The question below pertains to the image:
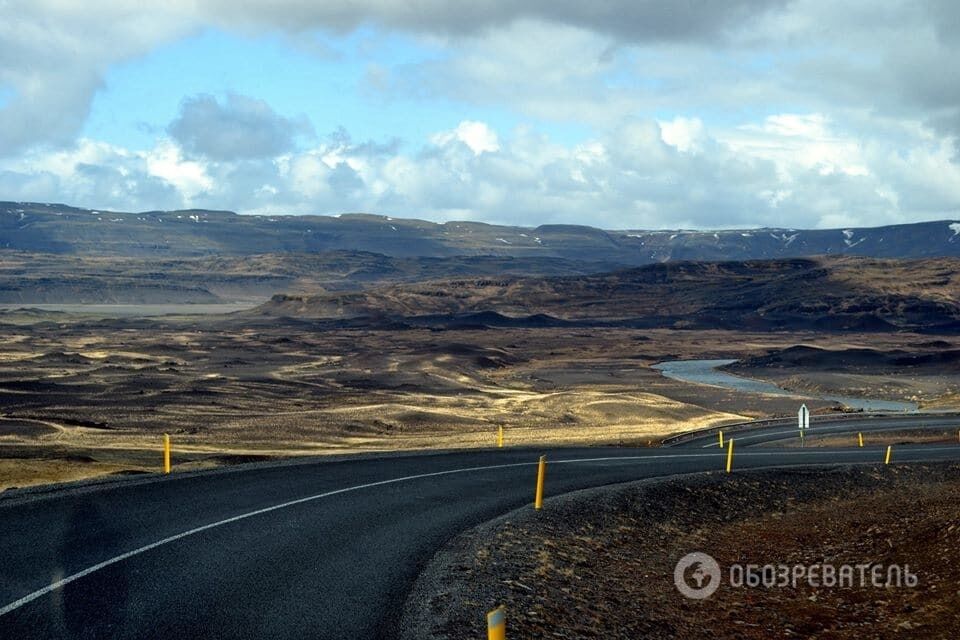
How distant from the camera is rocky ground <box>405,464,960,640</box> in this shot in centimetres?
1231

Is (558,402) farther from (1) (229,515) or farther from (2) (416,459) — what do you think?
(1) (229,515)

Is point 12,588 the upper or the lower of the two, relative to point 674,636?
upper

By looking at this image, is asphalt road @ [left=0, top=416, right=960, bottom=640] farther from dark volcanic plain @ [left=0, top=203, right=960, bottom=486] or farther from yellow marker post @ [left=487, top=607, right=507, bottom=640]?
dark volcanic plain @ [left=0, top=203, right=960, bottom=486]

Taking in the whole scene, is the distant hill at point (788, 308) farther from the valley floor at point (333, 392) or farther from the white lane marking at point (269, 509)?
the white lane marking at point (269, 509)

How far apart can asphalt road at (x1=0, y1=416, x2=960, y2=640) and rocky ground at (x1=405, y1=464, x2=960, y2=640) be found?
2.96ft

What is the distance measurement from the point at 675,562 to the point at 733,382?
81.8 m

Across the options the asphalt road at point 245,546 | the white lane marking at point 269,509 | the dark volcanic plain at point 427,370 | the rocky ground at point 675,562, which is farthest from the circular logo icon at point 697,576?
the dark volcanic plain at point 427,370

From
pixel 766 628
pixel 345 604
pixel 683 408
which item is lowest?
pixel 683 408

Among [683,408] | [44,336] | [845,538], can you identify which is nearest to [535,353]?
[683,408]

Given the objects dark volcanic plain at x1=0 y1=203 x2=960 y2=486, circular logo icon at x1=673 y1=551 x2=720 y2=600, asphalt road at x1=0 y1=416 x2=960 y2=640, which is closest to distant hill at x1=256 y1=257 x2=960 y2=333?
dark volcanic plain at x1=0 y1=203 x2=960 y2=486

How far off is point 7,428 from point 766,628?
40595 mm

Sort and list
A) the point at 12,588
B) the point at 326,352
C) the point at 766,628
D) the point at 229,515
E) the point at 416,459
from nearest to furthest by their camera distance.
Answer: the point at 12,588 < the point at 766,628 < the point at 229,515 < the point at 416,459 < the point at 326,352

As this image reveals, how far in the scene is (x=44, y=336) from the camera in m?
131

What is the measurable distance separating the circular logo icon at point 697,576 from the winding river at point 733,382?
193 ft
